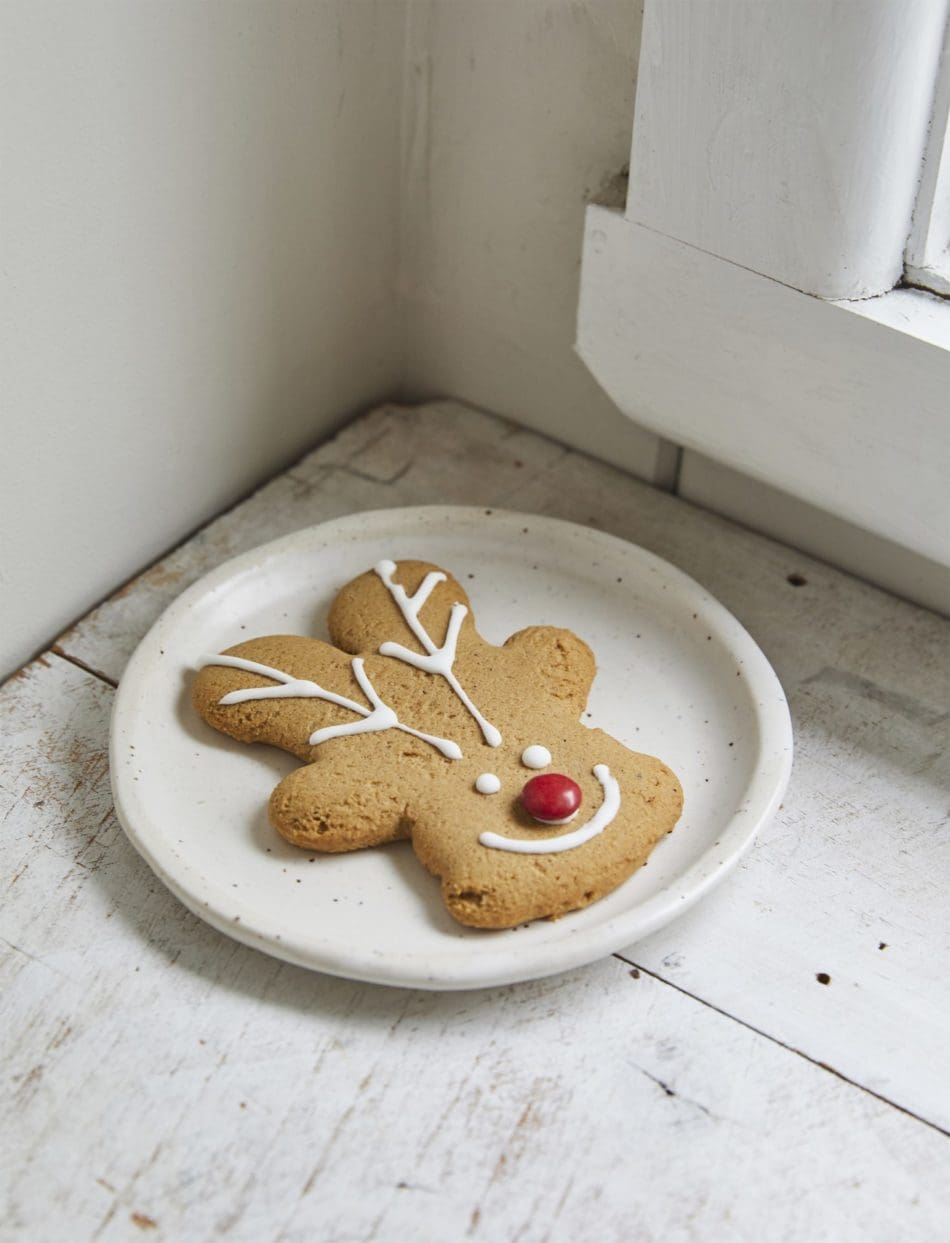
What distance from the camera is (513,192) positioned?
3.44ft

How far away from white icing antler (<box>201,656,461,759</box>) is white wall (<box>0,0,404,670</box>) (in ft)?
0.53

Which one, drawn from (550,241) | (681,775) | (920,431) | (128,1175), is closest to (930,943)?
(681,775)

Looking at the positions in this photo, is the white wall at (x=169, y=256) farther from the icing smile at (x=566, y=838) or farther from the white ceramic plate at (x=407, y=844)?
the icing smile at (x=566, y=838)

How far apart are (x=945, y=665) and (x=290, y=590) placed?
45 cm

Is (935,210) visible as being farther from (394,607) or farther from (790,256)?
(394,607)

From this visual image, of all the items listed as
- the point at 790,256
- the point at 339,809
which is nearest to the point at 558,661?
the point at 339,809

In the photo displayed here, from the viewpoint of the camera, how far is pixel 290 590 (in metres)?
0.99

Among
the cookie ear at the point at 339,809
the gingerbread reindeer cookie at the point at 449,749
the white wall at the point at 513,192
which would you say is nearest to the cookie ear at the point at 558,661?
the gingerbread reindeer cookie at the point at 449,749

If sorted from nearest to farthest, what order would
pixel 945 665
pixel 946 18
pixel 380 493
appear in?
1. pixel 946 18
2. pixel 945 665
3. pixel 380 493

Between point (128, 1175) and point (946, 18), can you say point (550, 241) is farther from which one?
point (128, 1175)

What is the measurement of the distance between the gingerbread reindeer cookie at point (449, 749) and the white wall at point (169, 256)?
16 cm

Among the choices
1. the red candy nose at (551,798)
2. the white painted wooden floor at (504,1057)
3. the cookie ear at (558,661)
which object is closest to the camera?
the white painted wooden floor at (504,1057)

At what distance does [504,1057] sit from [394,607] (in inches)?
12.3

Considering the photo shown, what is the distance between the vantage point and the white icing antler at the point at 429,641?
86 cm
